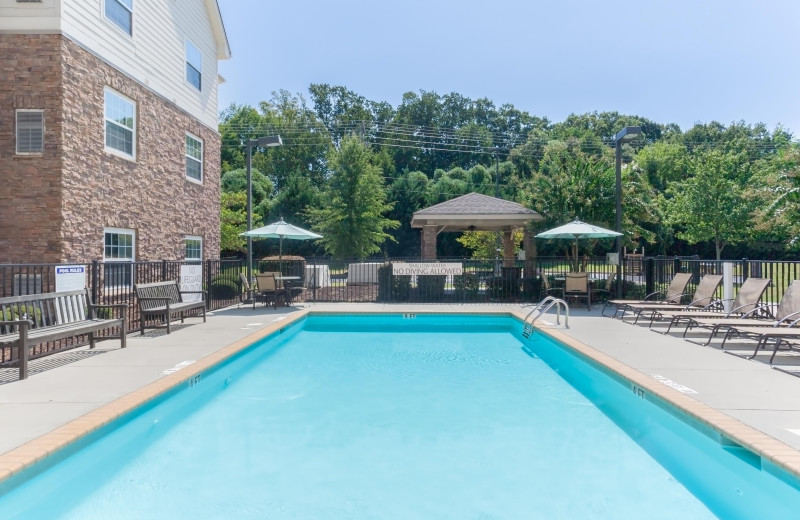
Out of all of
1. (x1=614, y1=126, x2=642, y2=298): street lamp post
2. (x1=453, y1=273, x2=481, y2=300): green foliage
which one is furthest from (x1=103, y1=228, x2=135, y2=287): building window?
(x1=614, y1=126, x2=642, y2=298): street lamp post

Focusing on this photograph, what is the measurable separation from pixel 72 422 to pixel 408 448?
2986 mm

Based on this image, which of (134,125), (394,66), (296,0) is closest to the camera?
(134,125)

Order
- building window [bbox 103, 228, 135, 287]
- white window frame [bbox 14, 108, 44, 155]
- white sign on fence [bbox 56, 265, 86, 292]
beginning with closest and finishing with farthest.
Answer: white sign on fence [bbox 56, 265, 86, 292] < white window frame [bbox 14, 108, 44, 155] < building window [bbox 103, 228, 135, 287]

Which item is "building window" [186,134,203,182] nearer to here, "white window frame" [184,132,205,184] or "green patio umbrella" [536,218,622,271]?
"white window frame" [184,132,205,184]

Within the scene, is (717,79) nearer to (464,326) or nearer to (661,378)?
(464,326)

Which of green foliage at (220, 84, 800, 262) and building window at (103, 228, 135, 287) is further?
green foliage at (220, 84, 800, 262)

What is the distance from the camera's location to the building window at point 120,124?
11844 mm

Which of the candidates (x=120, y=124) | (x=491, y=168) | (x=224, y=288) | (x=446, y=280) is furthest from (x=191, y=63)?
(x=491, y=168)

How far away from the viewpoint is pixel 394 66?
40.2 metres

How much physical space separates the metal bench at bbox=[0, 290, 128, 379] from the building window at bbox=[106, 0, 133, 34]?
22.1ft

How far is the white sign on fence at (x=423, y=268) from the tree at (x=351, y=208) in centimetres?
1452

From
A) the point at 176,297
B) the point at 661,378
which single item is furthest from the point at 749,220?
the point at 176,297

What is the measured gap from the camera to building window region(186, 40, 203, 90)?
52.1 ft

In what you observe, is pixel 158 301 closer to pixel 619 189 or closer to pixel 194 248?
pixel 194 248
